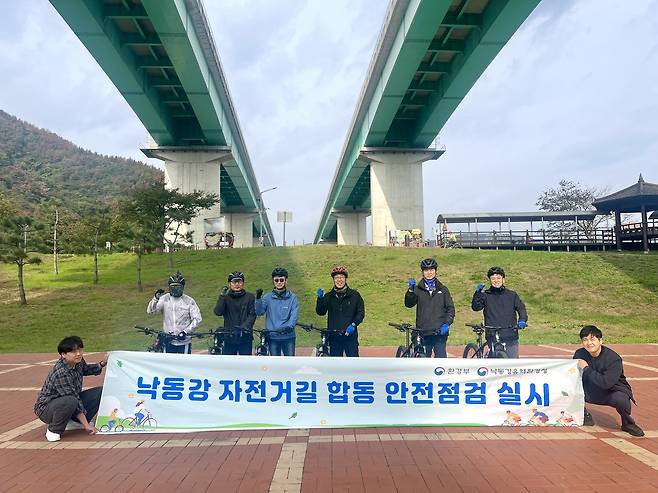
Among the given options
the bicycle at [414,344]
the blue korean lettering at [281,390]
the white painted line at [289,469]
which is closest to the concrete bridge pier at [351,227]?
the bicycle at [414,344]

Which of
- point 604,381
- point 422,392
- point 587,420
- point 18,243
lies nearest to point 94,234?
point 18,243

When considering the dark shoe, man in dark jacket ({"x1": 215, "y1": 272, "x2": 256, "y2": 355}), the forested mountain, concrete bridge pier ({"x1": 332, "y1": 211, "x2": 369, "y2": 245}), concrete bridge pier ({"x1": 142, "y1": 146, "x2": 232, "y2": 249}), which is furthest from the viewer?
the forested mountain

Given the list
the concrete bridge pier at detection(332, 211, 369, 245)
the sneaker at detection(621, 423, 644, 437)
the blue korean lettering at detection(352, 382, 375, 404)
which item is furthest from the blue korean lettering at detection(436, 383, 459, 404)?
the concrete bridge pier at detection(332, 211, 369, 245)

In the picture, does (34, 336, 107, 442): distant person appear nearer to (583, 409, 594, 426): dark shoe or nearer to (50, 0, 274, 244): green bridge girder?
(583, 409, 594, 426): dark shoe

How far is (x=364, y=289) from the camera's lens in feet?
68.8

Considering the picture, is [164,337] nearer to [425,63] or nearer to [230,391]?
[230,391]

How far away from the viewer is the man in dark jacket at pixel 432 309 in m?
6.81

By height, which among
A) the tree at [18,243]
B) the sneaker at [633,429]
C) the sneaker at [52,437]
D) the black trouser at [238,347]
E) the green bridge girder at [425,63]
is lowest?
the sneaker at [633,429]

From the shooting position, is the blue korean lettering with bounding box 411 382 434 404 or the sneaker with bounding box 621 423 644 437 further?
the blue korean lettering with bounding box 411 382 434 404

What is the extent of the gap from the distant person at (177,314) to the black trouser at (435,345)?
3.16 m

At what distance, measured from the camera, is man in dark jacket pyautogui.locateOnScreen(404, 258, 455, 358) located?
6.81 m

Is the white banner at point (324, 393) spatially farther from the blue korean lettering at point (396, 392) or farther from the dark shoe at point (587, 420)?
the dark shoe at point (587, 420)

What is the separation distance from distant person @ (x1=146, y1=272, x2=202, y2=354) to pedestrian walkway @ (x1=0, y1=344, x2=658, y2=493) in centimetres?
157

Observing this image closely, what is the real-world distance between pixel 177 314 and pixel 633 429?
5.67 m
